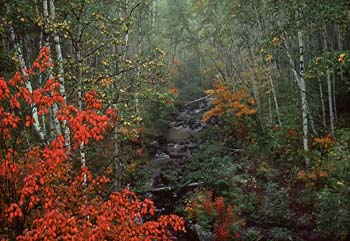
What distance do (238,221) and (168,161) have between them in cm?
920

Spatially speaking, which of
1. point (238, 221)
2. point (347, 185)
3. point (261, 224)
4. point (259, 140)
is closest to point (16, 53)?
point (238, 221)

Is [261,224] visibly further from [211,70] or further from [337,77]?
[211,70]

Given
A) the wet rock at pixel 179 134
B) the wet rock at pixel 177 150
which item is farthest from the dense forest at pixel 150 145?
the wet rock at pixel 179 134

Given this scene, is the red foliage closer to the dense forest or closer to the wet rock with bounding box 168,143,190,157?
the dense forest

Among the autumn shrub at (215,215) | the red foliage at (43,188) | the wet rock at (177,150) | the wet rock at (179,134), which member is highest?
the red foliage at (43,188)

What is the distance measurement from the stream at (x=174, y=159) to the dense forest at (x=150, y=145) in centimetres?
11

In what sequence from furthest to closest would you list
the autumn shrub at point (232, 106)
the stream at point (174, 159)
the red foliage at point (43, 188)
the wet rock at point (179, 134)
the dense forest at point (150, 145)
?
the wet rock at point (179, 134), the autumn shrub at point (232, 106), the stream at point (174, 159), the dense forest at point (150, 145), the red foliage at point (43, 188)

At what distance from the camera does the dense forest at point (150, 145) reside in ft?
20.7

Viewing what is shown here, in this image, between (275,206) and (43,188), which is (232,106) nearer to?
(275,206)

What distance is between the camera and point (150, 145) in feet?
74.1

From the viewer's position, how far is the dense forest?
20.7ft

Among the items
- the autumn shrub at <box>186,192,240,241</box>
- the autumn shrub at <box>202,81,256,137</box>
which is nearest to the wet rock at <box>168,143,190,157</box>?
the autumn shrub at <box>202,81,256,137</box>

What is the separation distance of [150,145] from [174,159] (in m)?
2.34

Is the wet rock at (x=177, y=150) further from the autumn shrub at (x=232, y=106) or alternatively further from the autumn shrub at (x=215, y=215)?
the autumn shrub at (x=215, y=215)
